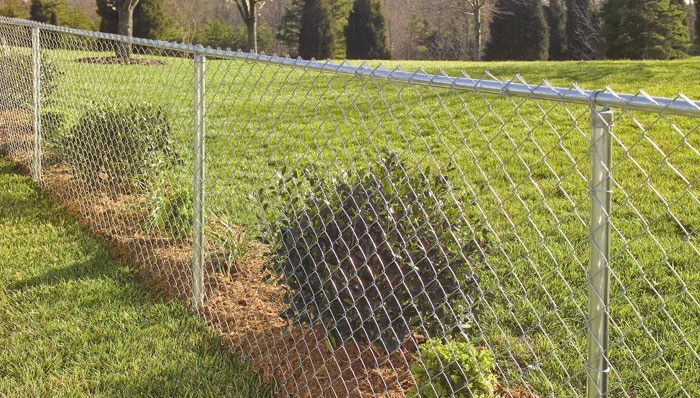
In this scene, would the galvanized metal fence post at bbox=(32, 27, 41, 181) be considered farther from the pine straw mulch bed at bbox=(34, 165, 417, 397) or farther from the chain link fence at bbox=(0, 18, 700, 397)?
the pine straw mulch bed at bbox=(34, 165, 417, 397)

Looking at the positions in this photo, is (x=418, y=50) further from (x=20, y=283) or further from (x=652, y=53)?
(x=20, y=283)

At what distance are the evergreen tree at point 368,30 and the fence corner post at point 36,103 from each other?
2972 centimetres

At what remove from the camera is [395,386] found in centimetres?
274

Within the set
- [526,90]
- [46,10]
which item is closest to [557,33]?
[46,10]

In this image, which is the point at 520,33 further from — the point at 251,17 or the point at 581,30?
the point at 251,17

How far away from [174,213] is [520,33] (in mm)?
30492

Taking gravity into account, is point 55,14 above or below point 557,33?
below

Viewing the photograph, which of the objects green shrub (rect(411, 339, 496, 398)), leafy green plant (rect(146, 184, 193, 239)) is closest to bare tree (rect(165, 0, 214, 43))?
leafy green plant (rect(146, 184, 193, 239))

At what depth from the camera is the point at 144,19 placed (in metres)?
26.8

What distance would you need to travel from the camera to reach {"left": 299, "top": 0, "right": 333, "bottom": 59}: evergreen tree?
3372 centimetres

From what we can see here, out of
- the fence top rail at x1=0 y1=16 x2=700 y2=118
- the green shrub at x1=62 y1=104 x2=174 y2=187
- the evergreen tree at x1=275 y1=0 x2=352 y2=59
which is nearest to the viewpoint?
the fence top rail at x1=0 y1=16 x2=700 y2=118

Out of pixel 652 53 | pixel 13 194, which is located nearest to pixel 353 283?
pixel 13 194

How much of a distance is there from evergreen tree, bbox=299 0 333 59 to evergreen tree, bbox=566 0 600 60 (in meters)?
12.6

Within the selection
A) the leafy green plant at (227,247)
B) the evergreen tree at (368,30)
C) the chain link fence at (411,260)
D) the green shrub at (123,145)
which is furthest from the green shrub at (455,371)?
the evergreen tree at (368,30)
